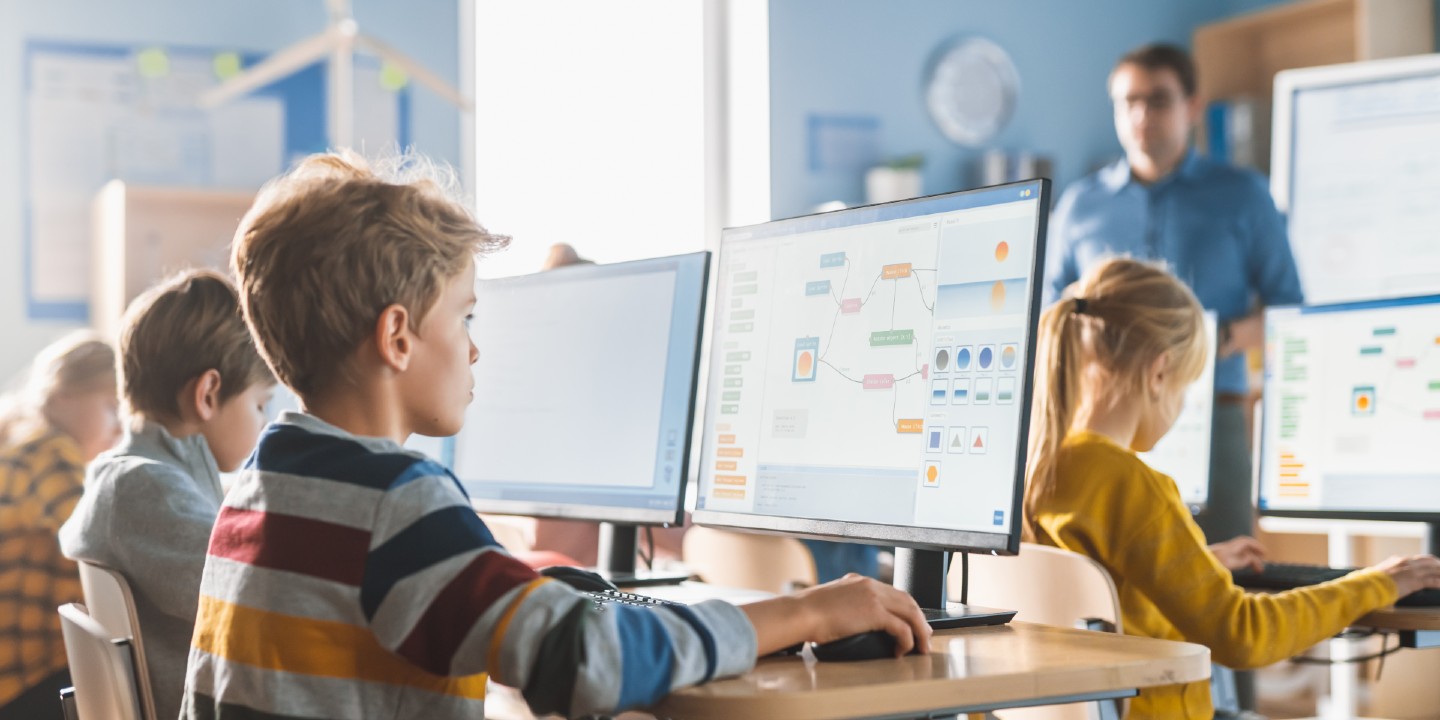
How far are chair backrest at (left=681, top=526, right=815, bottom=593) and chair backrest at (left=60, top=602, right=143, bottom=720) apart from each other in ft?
2.68

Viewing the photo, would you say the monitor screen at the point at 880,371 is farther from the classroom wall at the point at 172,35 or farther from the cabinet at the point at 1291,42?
the cabinet at the point at 1291,42

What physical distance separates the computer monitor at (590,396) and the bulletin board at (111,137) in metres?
2.58

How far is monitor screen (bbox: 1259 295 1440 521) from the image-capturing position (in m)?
2.02

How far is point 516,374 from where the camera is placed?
74.7 inches

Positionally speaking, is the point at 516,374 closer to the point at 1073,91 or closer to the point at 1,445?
the point at 1,445

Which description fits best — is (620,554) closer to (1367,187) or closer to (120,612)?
(120,612)

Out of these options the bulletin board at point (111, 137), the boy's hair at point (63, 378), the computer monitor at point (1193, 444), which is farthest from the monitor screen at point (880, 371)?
the bulletin board at point (111, 137)

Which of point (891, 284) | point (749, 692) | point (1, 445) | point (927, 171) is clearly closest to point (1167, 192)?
point (927, 171)

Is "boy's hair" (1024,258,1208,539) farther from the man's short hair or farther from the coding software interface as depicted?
the coding software interface

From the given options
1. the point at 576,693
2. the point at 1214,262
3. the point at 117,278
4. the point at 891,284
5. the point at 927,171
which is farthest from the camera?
the point at 927,171

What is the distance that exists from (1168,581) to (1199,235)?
2176 mm

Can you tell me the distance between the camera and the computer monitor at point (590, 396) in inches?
65.8

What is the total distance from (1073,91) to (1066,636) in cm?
432

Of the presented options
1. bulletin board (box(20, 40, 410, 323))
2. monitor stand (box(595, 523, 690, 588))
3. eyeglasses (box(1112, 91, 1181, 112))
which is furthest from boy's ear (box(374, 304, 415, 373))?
bulletin board (box(20, 40, 410, 323))
